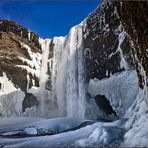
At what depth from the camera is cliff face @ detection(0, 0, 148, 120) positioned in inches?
850

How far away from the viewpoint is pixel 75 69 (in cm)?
2652

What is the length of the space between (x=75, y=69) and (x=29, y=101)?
212 inches

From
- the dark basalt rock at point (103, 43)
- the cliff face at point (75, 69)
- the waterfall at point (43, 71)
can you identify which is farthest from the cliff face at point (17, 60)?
the dark basalt rock at point (103, 43)

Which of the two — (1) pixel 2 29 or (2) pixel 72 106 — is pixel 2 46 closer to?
(1) pixel 2 29

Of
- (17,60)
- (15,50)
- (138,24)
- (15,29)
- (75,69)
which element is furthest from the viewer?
(15,29)

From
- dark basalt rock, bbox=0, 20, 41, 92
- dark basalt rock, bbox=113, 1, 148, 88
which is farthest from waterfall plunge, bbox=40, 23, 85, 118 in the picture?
dark basalt rock, bbox=113, 1, 148, 88

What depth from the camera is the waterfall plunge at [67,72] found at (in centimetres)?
2561

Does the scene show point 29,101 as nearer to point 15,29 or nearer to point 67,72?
point 67,72

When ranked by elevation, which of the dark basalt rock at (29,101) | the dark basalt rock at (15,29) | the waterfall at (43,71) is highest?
the dark basalt rock at (15,29)

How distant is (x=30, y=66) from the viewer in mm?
30078

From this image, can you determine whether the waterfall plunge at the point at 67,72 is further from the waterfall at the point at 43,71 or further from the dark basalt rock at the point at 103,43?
the dark basalt rock at the point at 103,43

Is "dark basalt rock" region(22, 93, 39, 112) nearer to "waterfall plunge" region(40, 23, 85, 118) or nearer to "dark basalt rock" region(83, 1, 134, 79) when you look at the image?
"waterfall plunge" region(40, 23, 85, 118)

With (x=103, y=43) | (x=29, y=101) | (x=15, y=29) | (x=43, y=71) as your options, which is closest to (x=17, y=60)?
(x=43, y=71)

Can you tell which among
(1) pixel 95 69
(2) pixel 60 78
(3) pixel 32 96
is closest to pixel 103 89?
(1) pixel 95 69
